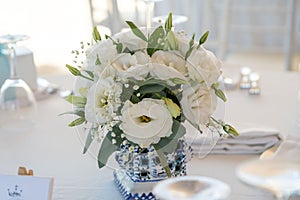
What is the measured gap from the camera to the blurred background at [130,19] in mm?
3885

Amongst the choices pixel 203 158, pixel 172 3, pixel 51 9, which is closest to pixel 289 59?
pixel 172 3

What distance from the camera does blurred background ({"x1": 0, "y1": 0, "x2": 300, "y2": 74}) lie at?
3.88m

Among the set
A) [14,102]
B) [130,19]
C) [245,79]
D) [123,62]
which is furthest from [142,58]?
[130,19]

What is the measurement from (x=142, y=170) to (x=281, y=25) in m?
3.44

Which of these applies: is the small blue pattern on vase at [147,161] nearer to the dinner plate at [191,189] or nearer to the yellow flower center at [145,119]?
the yellow flower center at [145,119]

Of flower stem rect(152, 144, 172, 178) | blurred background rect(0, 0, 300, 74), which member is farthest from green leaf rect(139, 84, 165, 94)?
blurred background rect(0, 0, 300, 74)

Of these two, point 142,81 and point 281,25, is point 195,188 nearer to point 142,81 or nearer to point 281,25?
point 142,81

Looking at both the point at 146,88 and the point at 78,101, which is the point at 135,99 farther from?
the point at 78,101

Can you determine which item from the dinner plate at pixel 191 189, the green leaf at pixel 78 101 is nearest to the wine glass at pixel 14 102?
the green leaf at pixel 78 101

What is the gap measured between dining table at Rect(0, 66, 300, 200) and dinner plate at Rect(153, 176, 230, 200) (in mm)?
287

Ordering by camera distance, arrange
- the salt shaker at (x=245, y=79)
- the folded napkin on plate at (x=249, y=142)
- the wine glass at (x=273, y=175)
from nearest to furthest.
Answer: the wine glass at (x=273, y=175) → the folded napkin on plate at (x=249, y=142) → the salt shaker at (x=245, y=79)

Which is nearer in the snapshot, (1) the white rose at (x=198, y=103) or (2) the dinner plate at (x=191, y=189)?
(2) the dinner plate at (x=191, y=189)

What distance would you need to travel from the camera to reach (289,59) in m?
4.00

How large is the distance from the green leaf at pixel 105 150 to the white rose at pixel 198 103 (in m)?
0.15
